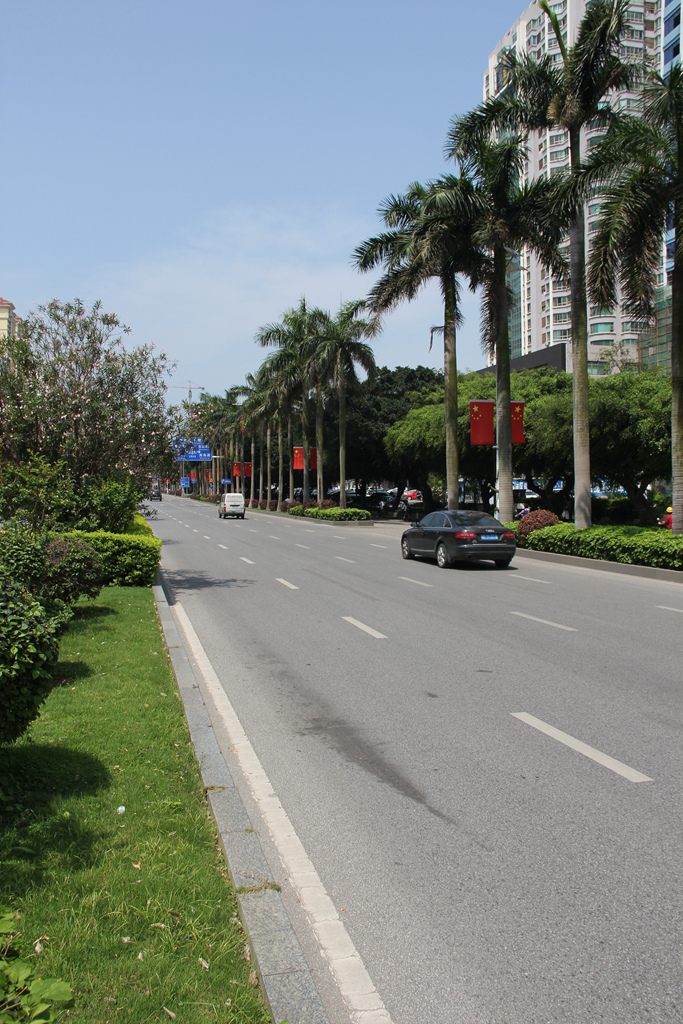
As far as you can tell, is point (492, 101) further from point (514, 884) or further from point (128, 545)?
point (514, 884)

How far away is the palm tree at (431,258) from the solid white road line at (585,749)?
2247 cm

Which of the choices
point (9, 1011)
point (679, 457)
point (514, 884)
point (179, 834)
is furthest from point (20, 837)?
point (679, 457)

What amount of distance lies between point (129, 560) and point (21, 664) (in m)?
10.9

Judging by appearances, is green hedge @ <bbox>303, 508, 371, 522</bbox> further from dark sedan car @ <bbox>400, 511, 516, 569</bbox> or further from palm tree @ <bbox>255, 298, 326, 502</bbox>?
dark sedan car @ <bbox>400, 511, 516, 569</bbox>

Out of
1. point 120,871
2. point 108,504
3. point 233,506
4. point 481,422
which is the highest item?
point 481,422

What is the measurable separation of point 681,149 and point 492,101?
775 cm

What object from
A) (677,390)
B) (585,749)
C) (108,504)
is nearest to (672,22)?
(677,390)

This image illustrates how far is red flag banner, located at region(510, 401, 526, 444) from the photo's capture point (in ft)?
89.7

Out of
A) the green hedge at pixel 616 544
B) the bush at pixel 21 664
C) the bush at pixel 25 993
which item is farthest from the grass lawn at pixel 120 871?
the green hedge at pixel 616 544

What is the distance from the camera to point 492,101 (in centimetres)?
2350

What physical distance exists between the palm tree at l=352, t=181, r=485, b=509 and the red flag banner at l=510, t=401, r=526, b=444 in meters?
2.16

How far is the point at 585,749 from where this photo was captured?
18.9 ft

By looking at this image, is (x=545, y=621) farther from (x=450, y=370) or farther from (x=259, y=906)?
(x=450, y=370)

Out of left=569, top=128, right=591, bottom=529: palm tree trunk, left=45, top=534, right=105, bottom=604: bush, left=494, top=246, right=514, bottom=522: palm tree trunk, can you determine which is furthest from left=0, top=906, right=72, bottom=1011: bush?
left=494, top=246, right=514, bottom=522: palm tree trunk
